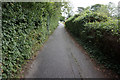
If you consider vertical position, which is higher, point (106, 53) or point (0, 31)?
point (0, 31)

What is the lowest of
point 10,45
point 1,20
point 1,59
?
point 1,59

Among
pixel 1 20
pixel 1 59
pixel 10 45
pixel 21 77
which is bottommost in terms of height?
pixel 21 77

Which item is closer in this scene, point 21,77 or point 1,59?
point 1,59

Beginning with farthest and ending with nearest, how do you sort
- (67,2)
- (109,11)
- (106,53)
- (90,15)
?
1. (67,2)
2. (109,11)
3. (90,15)
4. (106,53)

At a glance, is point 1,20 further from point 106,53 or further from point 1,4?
point 106,53

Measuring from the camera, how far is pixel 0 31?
6.63 feet

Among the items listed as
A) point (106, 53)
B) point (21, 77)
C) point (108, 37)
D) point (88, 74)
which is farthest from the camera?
point (106, 53)

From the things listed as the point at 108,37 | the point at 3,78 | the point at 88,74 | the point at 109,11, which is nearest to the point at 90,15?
the point at 109,11

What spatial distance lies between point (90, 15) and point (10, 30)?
6.26 meters

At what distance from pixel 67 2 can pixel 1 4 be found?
10938 millimetres

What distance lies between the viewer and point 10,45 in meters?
2.42

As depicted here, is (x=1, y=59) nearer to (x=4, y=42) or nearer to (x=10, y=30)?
(x=4, y=42)

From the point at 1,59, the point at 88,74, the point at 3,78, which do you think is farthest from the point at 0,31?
the point at 88,74

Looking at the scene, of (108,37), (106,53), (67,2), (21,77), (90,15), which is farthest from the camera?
(67,2)
